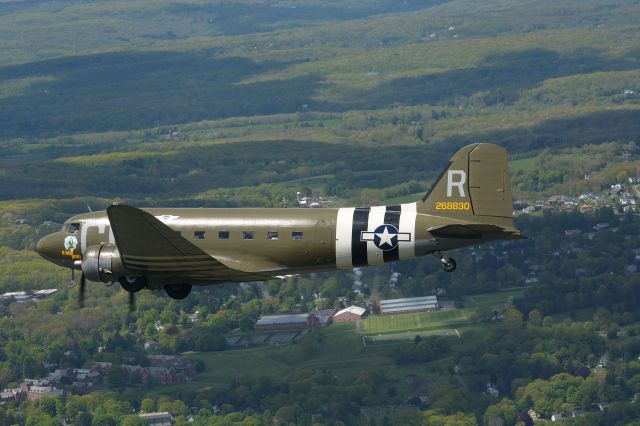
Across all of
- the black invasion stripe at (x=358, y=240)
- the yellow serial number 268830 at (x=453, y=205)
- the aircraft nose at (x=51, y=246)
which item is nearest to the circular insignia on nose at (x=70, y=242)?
the aircraft nose at (x=51, y=246)

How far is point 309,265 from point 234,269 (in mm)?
5091

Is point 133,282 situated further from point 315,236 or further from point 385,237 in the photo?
point 385,237

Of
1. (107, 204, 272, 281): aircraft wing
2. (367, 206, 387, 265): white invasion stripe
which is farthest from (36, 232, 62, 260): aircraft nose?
(367, 206, 387, 265): white invasion stripe

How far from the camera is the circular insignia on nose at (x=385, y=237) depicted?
102500 millimetres

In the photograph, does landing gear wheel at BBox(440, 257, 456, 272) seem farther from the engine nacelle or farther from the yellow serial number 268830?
the engine nacelle

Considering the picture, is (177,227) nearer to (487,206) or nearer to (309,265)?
(309,265)

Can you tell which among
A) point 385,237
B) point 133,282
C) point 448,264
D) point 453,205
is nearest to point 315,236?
point 385,237

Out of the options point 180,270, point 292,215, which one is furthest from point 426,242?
point 180,270

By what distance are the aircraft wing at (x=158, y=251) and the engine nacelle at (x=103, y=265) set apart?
0.94m

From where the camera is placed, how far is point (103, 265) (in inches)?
4075

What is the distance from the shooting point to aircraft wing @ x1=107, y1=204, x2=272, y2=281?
3885 inches

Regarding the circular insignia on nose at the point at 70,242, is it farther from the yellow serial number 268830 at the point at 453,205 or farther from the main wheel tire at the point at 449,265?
the main wheel tire at the point at 449,265

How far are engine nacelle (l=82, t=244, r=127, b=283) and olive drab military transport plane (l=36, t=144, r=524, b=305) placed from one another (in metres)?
0.07

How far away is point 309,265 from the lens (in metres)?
103
